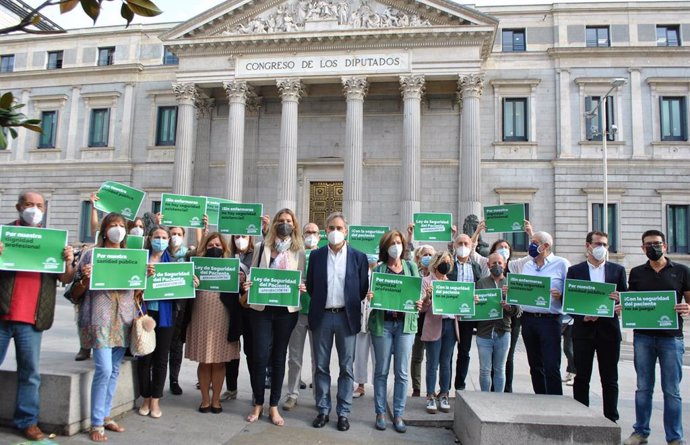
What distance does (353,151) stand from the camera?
82.7 ft

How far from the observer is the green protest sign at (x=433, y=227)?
9414mm

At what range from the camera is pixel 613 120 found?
27.4 meters

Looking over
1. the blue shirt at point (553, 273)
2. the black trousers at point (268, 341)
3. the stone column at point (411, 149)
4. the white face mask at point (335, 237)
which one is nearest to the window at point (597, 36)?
the stone column at point (411, 149)

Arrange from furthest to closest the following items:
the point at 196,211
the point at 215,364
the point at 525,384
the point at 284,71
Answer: the point at 284,71 < the point at 525,384 < the point at 196,211 < the point at 215,364

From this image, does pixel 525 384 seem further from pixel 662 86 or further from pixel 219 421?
pixel 662 86

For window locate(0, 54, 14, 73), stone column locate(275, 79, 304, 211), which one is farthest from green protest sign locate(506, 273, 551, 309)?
window locate(0, 54, 14, 73)

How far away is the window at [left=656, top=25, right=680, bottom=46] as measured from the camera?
27.8 meters

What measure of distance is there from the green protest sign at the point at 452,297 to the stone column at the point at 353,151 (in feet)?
57.4

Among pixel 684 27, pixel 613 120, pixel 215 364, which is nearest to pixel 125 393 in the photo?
pixel 215 364

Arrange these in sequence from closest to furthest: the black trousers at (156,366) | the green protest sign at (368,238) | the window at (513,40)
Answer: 1. the black trousers at (156,366)
2. the green protest sign at (368,238)
3. the window at (513,40)

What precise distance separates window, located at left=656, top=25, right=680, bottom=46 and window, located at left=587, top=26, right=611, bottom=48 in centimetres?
273

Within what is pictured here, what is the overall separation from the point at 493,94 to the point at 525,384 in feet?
73.2

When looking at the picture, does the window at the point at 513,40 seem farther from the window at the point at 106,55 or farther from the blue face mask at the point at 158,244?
the blue face mask at the point at 158,244

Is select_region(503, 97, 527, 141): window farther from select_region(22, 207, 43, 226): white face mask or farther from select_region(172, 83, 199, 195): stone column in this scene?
select_region(22, 207, 43, 226): white face mask
